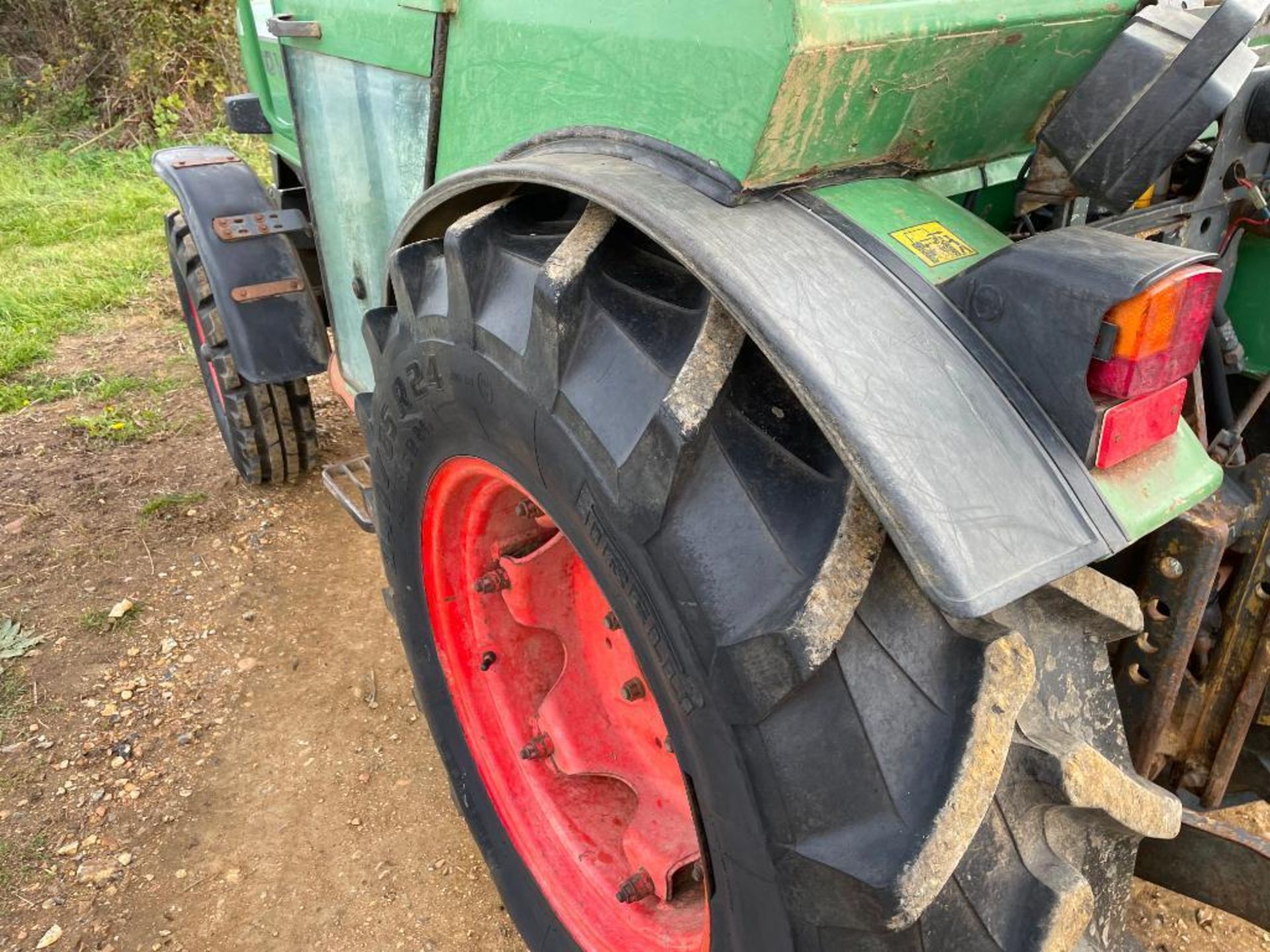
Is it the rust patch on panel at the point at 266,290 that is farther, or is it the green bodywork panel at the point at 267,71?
the green bodywork panel at the point at 267,71

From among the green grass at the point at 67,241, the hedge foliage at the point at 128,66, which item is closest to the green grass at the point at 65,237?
the green grass at the point at 67,241

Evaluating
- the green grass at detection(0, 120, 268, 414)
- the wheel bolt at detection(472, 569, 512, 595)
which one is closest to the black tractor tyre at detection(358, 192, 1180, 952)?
the wheel bolt at detection(472, 569, 512, 595)

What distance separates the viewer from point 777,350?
0.93m

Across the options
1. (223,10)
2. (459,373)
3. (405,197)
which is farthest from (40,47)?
(459,373)

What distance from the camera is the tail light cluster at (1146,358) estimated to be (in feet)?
3.08

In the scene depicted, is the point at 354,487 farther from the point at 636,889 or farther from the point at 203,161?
the point at 636,889

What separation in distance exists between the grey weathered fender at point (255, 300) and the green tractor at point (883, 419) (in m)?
1.26

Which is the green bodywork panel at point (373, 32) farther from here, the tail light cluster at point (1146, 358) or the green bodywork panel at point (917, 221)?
the tail light cluster at point (1146, 358)

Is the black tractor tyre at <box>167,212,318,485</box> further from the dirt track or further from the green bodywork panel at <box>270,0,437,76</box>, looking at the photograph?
the green bodywork panel at <box>270,0,437,76</box>

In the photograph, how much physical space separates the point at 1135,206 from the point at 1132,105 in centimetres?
38

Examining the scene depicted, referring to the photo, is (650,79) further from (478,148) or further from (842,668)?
(842,668)

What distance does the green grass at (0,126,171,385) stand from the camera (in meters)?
4.96

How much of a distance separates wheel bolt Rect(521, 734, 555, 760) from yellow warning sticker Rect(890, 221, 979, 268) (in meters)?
1.15

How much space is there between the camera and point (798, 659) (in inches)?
36.7
